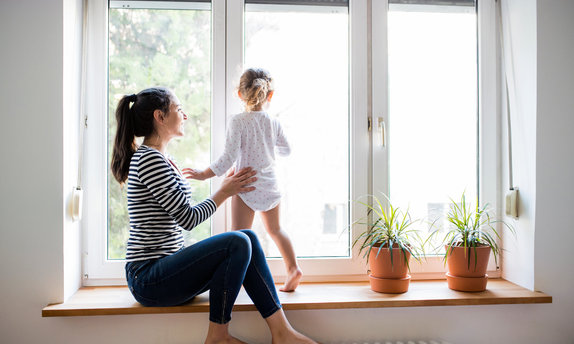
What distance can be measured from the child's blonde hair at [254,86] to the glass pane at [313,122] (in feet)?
0.64

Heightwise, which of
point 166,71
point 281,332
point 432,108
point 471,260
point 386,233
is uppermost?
point 166,71

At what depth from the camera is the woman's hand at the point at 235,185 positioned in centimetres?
172

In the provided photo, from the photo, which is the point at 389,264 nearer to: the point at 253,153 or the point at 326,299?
the point at 326,299

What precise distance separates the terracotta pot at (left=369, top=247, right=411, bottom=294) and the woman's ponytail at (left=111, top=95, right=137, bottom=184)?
1.09 meters

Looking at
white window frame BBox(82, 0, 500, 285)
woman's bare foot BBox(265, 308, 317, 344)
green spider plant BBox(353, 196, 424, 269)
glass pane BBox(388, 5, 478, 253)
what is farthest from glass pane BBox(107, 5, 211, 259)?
glass pane BBox(388, 5, 478, 253)

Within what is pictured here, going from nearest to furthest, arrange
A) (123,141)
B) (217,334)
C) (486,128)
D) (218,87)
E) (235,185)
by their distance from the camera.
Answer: (217,334) → (123,141) → (235,185) → (218,87) → (486,128)

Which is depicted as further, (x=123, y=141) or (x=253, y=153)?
(x=253, y=153)

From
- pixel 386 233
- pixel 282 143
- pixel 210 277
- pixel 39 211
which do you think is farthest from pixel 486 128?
pixel 39 211

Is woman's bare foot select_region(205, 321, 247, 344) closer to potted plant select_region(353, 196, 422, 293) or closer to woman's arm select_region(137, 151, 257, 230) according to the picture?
woman's arm select_region(137, 151, 257, 230)

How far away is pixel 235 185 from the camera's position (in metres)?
1.75

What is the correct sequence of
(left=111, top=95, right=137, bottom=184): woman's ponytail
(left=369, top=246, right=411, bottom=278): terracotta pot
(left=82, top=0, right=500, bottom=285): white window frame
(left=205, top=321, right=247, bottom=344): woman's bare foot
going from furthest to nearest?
(left=82, top=0, right=500, bottom=285): white window frame < (left=369, top=246, right=411, bottom=278): terracotta pot < (left=111, top=95, right=137, bottom=184): woman's ponytail < (left=205, top=321, right=247, bottom=344): woman's bare foot

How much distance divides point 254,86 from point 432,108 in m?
0.92

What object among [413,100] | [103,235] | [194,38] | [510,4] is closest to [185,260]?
[103,235]

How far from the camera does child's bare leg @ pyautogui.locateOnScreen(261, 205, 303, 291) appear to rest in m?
1.85
